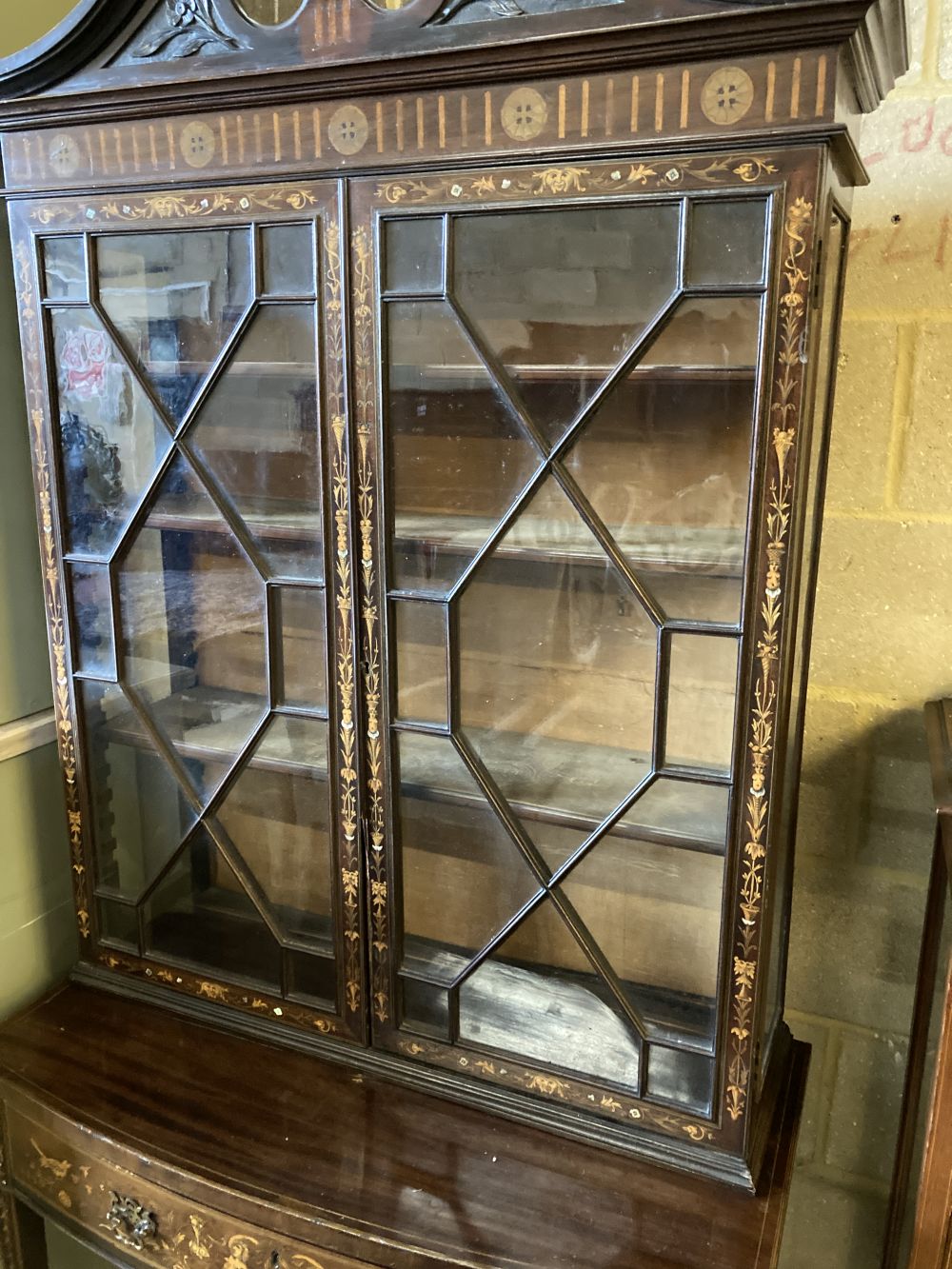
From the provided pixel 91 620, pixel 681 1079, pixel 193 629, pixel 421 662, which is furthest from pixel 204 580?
pixel 681 1079

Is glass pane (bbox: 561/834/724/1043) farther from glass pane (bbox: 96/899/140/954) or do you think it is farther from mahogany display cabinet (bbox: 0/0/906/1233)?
glass pane (bbox: 96/899/140/954)

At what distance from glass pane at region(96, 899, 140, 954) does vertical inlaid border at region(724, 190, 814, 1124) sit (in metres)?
0.78

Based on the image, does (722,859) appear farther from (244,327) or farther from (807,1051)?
(244,327)

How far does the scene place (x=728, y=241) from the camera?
86cm

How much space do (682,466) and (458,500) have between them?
232 millimetres

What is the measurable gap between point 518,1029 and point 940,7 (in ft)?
4.09

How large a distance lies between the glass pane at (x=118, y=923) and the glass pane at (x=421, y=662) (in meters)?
0.52

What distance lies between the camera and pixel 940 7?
110 cm

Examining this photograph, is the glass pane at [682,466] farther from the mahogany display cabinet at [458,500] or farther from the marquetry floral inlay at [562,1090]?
the marquetry floral inlay at [562,1090]

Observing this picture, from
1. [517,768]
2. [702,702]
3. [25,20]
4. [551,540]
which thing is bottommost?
[517,768]

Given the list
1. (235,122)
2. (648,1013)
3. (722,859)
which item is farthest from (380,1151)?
(235,122)

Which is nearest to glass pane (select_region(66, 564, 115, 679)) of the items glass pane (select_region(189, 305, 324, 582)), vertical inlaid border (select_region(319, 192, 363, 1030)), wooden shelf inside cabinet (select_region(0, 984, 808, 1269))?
glass pane (select_region(189, 305, 324, 582))

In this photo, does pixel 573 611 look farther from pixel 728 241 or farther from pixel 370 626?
pixel 728 241

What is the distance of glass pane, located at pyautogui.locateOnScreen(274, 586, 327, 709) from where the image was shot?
1.11 m
